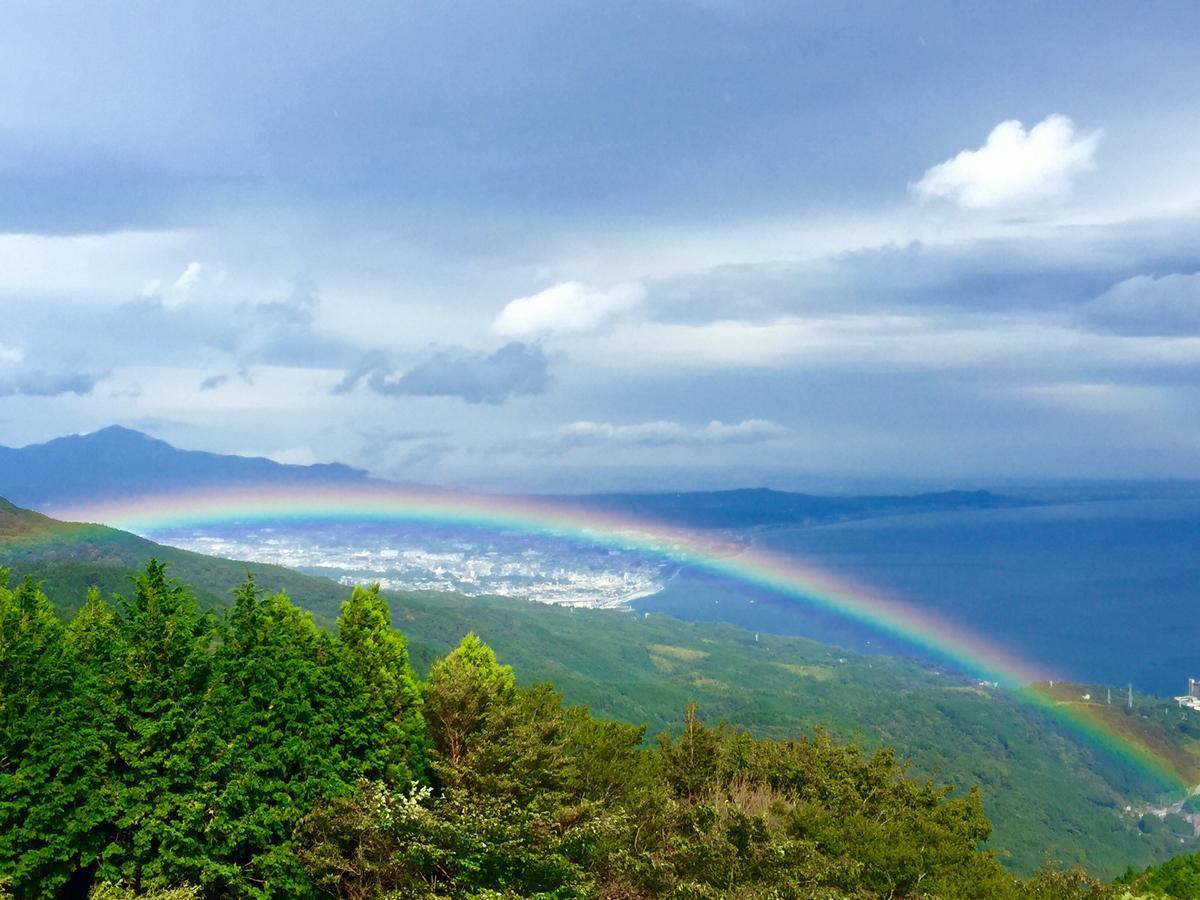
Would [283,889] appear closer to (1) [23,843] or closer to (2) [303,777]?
(2) [303,777]

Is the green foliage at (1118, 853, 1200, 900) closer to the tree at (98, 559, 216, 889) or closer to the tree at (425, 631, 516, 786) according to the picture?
the tree at (425, 631, 516, 786)

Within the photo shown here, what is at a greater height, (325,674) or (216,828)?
(325,674)

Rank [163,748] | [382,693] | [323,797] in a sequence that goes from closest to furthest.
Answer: [163,748], [323,797], [382,693]

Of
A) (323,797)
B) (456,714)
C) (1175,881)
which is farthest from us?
(1175,881)

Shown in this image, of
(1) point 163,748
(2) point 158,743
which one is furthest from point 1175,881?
(2) point 158,743

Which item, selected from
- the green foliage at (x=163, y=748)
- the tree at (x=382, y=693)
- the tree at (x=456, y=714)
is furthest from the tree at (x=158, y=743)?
the tree at (x=456, y=714)

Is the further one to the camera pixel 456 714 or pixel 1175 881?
pixel 1175 881

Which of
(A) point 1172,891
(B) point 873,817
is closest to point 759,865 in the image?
(B) point 873,817

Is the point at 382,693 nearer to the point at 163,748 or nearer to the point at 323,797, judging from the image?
the point at 323,797

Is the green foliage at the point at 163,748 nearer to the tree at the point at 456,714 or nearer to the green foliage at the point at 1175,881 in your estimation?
the tree at the point at 456,714
